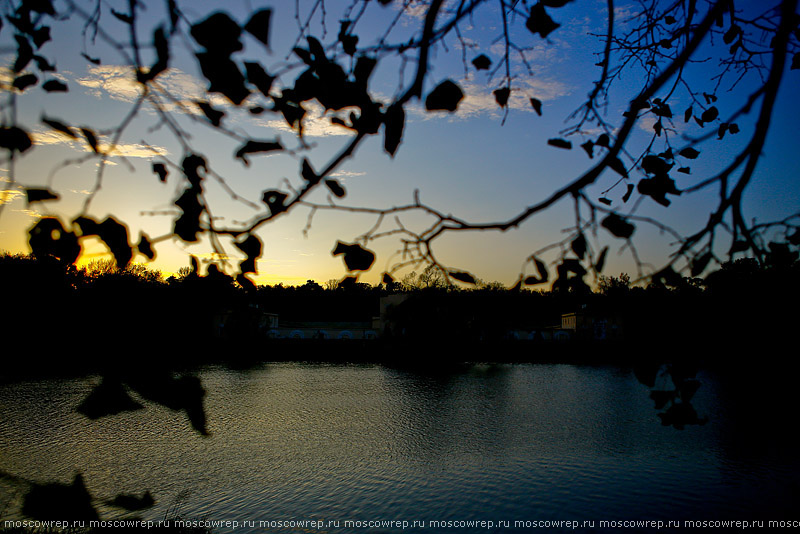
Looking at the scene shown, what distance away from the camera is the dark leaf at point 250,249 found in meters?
1.00

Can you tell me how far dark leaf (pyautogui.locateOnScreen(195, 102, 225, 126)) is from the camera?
3.31 feet

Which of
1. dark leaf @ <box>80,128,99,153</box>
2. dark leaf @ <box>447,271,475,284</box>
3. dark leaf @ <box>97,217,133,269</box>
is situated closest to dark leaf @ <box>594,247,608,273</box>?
dark leaf @ <box>447,271,475,284</box>

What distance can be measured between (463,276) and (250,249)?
0.44 meters

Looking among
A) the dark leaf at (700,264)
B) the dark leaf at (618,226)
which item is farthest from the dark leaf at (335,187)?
the dark leaf at (700,264)

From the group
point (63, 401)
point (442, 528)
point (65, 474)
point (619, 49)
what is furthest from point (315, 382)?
point (619, 49)

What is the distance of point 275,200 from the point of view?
1009 mm

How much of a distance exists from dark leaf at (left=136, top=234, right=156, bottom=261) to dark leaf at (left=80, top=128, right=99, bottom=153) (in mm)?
186

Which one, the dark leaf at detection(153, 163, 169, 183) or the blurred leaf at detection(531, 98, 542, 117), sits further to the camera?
the blurred leaf at detection(531, 98, 542, 117)

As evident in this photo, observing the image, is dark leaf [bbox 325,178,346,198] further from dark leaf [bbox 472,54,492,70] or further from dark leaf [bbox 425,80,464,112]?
dark leaf [bbox 472,54,492,70]

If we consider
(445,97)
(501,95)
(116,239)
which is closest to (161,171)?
(116,239)

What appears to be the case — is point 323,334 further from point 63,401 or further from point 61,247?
point 61,247

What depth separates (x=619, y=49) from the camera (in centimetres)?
218

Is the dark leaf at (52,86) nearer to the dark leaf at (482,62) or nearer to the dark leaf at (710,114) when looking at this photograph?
the dark leaf at (482,62)

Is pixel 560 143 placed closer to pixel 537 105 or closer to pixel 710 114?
pixel 537 105
